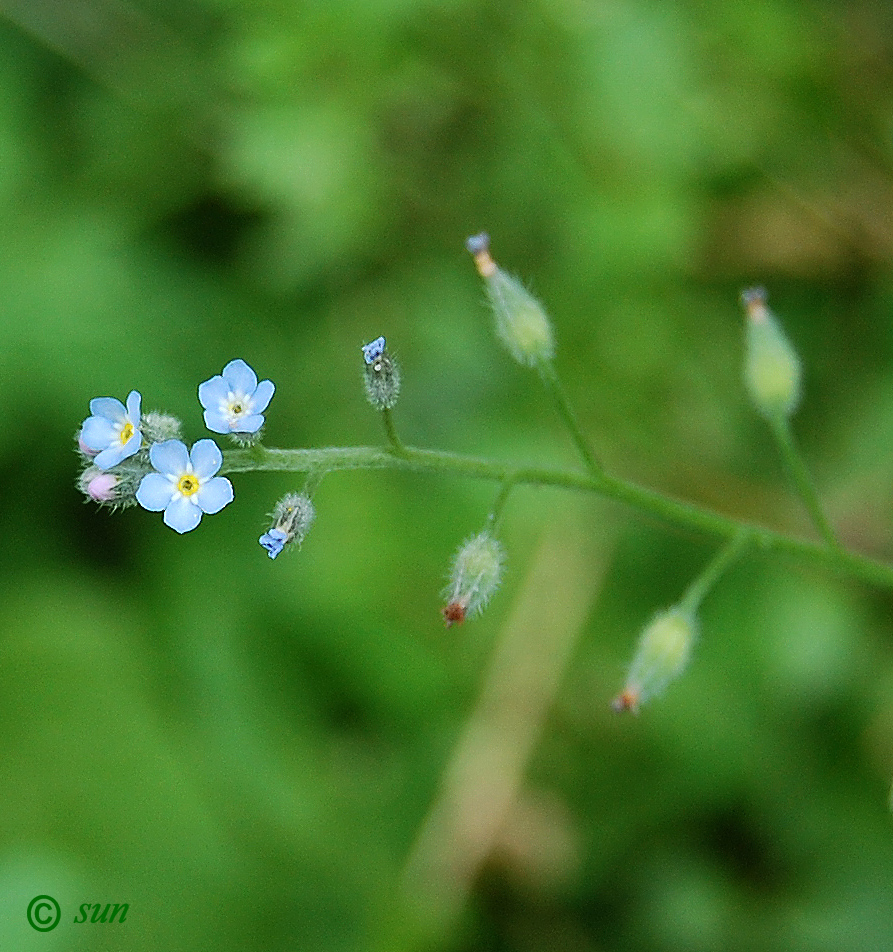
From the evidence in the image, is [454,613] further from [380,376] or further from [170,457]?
[170,457]

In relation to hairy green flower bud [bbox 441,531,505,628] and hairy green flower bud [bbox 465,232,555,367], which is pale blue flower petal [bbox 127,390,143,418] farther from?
hairy green flower bud [bbox 465,232,555,367]

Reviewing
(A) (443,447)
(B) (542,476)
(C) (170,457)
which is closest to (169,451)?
(C) (170,457)

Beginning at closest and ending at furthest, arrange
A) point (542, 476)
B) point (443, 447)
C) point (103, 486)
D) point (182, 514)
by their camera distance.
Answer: point (182, 514), point (103, 486), point (542, 476), point (443, 447)

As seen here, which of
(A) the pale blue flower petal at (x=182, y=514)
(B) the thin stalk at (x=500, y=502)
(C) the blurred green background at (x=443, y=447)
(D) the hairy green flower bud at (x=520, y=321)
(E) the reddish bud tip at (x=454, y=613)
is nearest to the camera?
(A) the pale blue flower petal at (x=182, y=514)

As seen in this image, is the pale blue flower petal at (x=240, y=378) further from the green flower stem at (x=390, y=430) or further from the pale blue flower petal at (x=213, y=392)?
the green flower stem at (x=390, y=430)

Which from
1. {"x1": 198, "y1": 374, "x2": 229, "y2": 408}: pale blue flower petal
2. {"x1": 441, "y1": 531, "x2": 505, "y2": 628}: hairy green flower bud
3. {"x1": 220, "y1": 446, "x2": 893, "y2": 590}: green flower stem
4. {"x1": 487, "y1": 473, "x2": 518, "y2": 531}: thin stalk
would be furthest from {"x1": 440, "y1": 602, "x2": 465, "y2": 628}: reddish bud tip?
{"x1": 198, "y1": 374, "x2": 229, "y2": 408}: pale blue flower petal

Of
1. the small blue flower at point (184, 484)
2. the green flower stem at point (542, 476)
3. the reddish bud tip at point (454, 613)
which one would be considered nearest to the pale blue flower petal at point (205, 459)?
the small blue flower at point (184, 484)

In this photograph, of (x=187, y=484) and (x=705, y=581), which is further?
(x=705, y=581)
